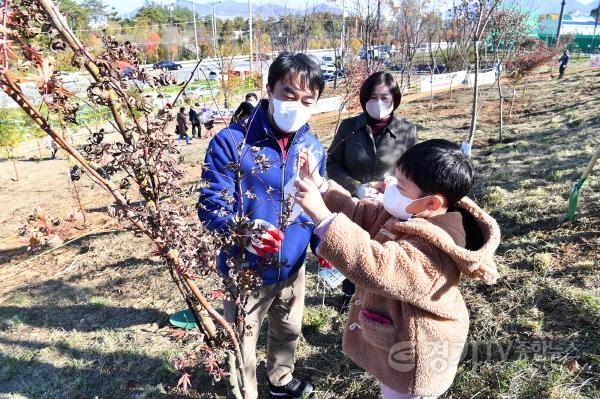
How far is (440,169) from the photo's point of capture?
1266 mm

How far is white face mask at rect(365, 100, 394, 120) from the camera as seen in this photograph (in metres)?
2.52

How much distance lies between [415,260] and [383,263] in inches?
4.5

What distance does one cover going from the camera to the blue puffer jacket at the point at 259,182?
151 cm

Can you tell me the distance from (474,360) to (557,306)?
0.77 m

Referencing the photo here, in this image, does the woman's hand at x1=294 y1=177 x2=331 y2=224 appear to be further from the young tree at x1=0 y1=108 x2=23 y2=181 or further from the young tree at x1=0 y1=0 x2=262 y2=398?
the young tree at x1=0 y1=108 x2=23 y2=181

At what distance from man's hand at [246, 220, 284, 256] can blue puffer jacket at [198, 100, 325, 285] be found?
6 centimetres

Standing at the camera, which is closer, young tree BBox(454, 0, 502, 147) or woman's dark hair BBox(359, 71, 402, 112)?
woman's dark hair BBox(359, 71, 402, 112)

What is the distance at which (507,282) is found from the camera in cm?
307

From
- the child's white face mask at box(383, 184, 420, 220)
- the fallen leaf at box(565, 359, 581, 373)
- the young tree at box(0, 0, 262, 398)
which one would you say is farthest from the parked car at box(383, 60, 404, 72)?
the young tree at box(0, 0, 262, 398)

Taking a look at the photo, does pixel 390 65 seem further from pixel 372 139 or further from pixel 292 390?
pixel 292 390

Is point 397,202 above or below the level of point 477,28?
below

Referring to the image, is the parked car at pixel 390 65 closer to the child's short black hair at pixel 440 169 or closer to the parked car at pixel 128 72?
the child's short black hair at pixel 440 169

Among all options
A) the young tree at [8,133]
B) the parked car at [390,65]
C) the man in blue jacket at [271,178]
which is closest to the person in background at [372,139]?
the man in blue jacket at [271,178]

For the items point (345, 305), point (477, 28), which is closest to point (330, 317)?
point (345, 305)
